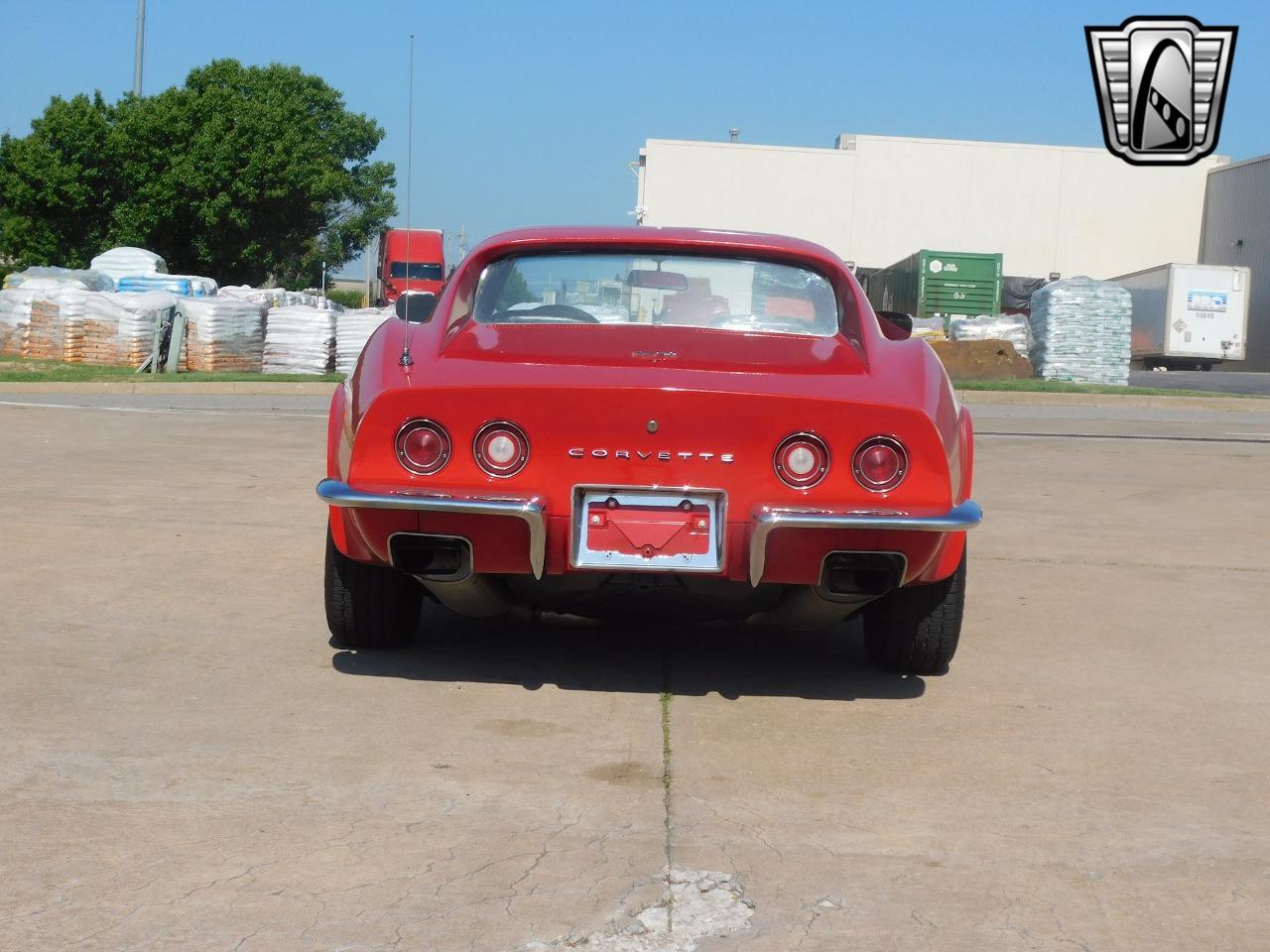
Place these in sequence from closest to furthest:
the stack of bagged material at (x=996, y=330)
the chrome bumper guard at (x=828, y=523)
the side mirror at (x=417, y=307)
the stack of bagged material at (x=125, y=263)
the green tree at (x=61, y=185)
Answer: the chrome bumper guard at (x=828, y=523) < the side mirror at (x=417, y=307) < the stack of bagged material at (x=996, y=330) < the stack of bagged material at (x=125, y=263) < the green tree at (x=61, y=185)

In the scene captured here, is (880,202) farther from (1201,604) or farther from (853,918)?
(853,918)

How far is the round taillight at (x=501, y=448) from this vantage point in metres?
4.06

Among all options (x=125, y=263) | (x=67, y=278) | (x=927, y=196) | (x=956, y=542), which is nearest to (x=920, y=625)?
(x=956, y=542)

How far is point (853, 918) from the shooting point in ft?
9.41

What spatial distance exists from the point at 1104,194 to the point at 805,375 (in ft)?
177

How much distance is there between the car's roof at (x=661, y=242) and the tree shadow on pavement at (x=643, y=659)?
124 cm

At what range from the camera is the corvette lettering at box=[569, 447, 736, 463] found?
4035 mm

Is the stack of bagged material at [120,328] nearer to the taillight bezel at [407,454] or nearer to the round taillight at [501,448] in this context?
the taillight bezel at [407,454]

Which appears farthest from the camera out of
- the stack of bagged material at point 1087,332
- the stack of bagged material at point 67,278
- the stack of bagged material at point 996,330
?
the stack of bagged material at point 996,330

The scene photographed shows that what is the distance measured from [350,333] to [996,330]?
10.1 meters

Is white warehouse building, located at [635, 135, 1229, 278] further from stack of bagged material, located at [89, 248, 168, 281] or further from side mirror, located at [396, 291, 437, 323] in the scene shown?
side mirror, located at [396, 291, 437, 323]

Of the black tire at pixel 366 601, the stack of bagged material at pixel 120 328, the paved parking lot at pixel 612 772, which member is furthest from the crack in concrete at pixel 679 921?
the stack of bagged material at pixel 120 328

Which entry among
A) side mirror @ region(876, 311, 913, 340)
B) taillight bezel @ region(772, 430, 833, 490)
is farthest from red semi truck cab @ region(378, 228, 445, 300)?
taillight bezel @ region(772, 430, 833, 490)

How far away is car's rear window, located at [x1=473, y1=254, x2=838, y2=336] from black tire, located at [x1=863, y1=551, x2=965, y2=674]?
812mm
